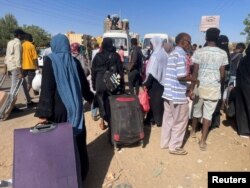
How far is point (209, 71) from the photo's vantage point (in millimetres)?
4910

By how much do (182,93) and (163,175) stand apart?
1316 mm

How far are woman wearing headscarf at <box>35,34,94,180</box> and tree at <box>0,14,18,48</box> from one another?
54267mm

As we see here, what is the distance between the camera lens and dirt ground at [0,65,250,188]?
13.5 ft

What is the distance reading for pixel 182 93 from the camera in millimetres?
4707

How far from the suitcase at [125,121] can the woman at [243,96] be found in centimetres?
218

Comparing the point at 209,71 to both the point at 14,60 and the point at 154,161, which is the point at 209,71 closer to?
the point at 154,161

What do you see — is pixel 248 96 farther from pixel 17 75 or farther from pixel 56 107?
pixel 17 75

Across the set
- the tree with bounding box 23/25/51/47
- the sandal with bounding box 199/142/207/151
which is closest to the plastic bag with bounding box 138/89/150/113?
the sandal with bounding box 199/142/207/151

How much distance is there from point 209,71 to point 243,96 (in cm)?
131

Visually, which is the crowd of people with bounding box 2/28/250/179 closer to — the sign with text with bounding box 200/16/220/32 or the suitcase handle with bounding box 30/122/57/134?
the suitcase handle with bounding box 30/122/57/134

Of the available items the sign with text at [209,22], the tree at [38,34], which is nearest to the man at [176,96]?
the sign with text at [209,22]

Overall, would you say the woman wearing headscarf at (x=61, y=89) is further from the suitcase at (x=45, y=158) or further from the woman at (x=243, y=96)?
the woman at (x=243, y=96)

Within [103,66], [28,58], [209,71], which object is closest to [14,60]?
[28,58]

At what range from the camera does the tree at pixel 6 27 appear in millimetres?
54188
